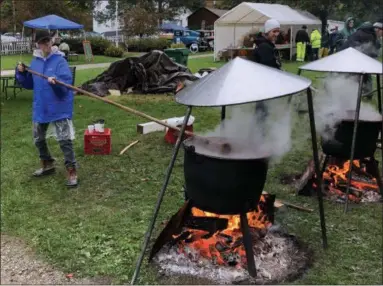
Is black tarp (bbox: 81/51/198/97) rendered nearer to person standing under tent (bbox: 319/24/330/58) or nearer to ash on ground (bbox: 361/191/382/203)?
ash on ground (bbox: 361/191/382/203)

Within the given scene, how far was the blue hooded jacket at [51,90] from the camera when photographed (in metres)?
4.73

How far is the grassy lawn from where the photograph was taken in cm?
357

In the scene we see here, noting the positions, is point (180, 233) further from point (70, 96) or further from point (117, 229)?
point (70, 96)

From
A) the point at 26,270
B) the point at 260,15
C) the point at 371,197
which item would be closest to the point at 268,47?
the point at 371,197

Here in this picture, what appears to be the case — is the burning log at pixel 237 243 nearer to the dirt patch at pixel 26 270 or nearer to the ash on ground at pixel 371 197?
the dirt patch at pixel 26 270

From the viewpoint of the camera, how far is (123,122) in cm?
841

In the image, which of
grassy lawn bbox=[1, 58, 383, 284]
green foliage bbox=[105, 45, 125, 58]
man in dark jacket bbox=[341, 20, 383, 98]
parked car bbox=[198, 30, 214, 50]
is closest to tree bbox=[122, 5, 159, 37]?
green foliage bbox=[105, 45, 125, 58]

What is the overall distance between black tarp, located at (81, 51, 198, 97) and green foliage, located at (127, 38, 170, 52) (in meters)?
5.45

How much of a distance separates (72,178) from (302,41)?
13.8 metres

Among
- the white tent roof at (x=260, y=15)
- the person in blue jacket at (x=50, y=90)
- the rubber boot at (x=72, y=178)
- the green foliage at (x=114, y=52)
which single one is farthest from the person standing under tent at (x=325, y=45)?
the person in blue jacket at (x=50, y=90)

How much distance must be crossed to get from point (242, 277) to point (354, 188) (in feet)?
7.35

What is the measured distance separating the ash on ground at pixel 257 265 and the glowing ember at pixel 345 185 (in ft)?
4.48

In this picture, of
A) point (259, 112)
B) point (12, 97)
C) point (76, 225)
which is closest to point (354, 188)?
point (259, 112)

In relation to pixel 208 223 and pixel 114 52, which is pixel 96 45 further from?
pixel 208 223
